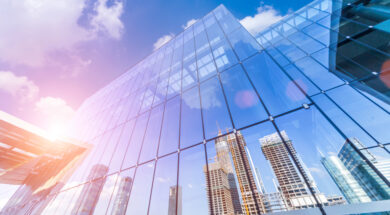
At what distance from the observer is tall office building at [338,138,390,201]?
1.76 metres

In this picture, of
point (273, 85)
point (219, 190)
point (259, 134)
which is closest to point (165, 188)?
point (219, 190)

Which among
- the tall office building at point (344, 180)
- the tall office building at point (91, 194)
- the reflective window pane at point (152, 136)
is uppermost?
the reflective window pane at point (152, 136)

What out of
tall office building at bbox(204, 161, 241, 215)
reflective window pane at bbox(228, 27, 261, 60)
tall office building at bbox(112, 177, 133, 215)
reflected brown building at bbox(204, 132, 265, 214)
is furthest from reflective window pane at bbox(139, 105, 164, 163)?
reflective window pane at bbox(228, 27, 261, 60)

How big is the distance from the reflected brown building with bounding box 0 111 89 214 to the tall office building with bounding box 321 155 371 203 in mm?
10850

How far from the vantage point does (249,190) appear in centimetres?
245

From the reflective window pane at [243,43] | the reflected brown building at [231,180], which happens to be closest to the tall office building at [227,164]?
the reflected brown building at [231,180]

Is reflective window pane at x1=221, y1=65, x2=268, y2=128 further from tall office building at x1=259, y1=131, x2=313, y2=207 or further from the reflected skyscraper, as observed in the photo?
the reflected skyscraper

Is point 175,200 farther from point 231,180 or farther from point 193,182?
point 231,180

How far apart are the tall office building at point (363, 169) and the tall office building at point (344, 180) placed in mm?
53

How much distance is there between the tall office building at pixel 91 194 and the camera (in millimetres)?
4847

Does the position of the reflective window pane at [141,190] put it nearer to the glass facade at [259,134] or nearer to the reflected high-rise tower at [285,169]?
the glass facade at [259,134]

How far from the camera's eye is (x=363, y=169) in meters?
2.00

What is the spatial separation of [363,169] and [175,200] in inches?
141

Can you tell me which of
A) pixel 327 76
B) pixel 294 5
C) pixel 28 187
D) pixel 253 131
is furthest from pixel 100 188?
pixel 294 5
